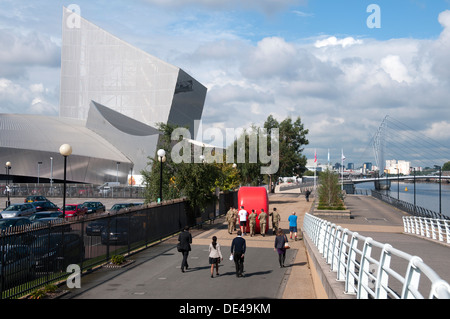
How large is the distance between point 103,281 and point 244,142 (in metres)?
50.3

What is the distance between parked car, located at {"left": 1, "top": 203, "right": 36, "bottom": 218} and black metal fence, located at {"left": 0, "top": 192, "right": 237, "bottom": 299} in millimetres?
16038

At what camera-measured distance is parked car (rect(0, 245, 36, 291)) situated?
10.2 m

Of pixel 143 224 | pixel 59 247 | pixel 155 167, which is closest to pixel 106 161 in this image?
pixel 155 167

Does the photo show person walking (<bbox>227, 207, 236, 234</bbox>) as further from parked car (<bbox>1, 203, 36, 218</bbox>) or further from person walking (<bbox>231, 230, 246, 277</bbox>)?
parked car (<bbox>1, 203, 36, 218</bbox>)

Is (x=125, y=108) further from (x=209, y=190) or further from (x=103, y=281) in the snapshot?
(x=103, y=281)

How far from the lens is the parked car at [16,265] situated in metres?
10.2

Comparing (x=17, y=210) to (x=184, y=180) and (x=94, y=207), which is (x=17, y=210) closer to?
(x=94, y=207)

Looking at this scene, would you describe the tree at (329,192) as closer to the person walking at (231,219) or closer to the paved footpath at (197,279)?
the person walking at (231,219)

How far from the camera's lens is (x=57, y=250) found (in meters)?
12.7

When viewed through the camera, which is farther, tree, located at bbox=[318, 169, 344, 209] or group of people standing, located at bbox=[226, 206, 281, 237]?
tree, located at bbox=[318, 169, 344, 209]

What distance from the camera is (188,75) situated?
105500 mm

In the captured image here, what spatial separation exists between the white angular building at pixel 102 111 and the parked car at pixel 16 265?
66.7 meters

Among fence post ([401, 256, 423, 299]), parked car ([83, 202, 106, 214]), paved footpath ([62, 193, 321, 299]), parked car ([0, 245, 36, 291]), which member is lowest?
paved footpath ([62, 193, 321, 299])

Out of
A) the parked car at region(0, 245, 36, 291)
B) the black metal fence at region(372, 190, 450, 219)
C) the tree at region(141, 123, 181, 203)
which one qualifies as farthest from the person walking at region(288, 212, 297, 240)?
the black metal fence at region(372, 190, 450, 219)
